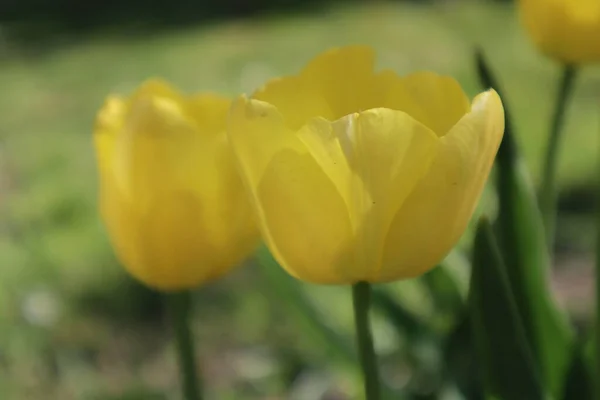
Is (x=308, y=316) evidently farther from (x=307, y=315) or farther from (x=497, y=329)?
(x=497, y=329)

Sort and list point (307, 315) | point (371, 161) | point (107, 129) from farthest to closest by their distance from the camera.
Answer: point (307, 315), point (107, 129), point (371, 161)

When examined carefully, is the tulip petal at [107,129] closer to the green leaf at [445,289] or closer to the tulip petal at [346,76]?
the tulip petal at [346,76]

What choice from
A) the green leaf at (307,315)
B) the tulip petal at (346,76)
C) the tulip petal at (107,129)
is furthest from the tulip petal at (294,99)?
the green leaf at (307,315)

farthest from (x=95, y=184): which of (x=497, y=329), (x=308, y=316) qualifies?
(x=497, y=329)

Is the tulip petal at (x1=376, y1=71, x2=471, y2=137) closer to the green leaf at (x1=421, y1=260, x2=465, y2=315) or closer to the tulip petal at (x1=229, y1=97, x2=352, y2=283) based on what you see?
the tulip petal at (x1=229, y1=97, x2=352, y2=283)

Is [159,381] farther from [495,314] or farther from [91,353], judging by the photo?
[495,314]

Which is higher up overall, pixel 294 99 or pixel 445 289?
pixel 294 99
